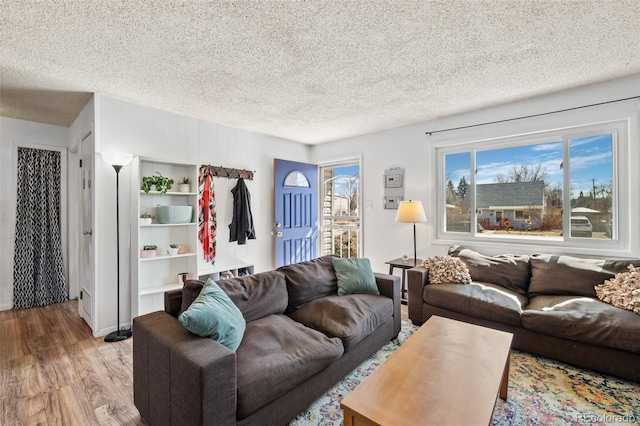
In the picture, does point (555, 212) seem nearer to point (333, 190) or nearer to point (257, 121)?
point (333, 190)

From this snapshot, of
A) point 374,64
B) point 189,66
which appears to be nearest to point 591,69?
point 374,64

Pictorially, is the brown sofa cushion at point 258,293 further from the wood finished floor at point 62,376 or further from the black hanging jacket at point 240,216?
the black hanging jacket at point 240,216

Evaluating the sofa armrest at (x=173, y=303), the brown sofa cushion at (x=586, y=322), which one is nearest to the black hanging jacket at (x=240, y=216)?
the sofa armrest at (x=173, y=303)

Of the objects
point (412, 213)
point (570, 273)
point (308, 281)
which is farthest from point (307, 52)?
point (570, 273)

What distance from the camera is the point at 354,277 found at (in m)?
2.65

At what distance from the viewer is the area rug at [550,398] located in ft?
5.38

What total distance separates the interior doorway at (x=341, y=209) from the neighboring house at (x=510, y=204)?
1.72 m

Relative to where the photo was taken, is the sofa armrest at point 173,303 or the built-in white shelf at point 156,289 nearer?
the sofa armrest at point 173,303

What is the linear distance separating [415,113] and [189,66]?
99.8 inches

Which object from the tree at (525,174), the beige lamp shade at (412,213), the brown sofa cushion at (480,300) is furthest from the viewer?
the beige lamp shade at (412,213)

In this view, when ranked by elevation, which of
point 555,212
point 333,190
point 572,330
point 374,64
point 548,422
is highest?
point 374,64

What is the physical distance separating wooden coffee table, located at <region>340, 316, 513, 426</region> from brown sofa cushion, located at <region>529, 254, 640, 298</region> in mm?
1187

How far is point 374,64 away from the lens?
2.29 meters

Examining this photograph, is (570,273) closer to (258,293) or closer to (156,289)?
(258,293)
